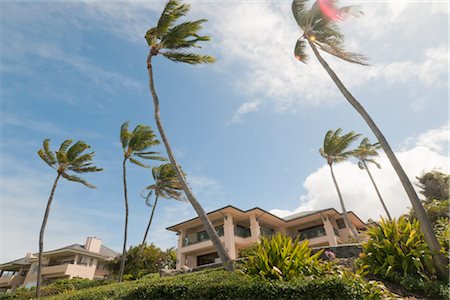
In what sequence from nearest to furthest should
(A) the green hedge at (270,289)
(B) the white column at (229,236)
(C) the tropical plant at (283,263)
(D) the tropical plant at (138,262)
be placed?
1. (A) the green hedge at (270,289)
2. (C) the tropical plant at (283,263)
3. (B) the white column at (229,236)
4. (D) the tropical plant at (138,262)

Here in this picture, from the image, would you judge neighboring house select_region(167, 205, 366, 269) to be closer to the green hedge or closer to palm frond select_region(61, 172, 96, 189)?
palm frond select_region(61, 172, 96, 189)

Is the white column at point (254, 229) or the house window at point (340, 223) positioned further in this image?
the house window at point (340, 223)

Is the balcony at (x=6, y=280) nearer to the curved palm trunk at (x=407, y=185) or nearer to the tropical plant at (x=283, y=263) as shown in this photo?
the tropical plant at (x=283, y=263)

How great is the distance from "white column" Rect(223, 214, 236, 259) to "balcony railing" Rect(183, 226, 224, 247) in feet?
3.46

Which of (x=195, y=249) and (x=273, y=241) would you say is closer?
(x=273, y=241)

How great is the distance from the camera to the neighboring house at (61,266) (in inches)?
1217

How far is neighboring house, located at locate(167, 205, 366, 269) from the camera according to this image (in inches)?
912

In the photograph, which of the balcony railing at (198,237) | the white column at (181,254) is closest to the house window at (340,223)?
the balcony railing at (198,237)

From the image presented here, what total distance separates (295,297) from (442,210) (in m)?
11.8

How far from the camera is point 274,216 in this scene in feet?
83.1

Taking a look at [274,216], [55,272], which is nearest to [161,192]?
[274,216]

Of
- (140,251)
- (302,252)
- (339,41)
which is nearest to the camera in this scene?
(302,252)

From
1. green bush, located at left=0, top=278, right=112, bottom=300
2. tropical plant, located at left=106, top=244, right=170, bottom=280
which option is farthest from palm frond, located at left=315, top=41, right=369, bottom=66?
tropical plant, located at left=106, top=244, right=170, bottom=280

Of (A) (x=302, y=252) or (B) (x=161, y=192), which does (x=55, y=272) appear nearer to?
(B) (x=161, y=192)
